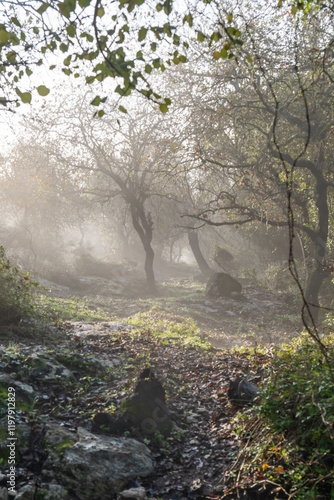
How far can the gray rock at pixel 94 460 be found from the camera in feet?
11.5

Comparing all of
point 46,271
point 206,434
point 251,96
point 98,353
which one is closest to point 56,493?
point 206,434

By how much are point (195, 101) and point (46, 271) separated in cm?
1434

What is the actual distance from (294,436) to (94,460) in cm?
206

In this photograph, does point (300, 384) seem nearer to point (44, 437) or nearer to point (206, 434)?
point (206, 434)

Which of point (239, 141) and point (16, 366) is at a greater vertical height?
point (239, 141)

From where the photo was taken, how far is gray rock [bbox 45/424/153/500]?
11.5ft

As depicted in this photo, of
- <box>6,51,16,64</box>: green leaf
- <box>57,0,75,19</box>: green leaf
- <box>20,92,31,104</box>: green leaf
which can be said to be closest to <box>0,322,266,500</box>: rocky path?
<box>20,92,31,104</box>: green leaf

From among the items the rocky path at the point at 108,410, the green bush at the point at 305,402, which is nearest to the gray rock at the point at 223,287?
the rocky path at the point at 108,410

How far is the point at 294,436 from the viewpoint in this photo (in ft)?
11.4

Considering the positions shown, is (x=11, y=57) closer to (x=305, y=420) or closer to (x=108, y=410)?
(x=108, y=410)

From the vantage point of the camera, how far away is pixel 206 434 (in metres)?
4.80

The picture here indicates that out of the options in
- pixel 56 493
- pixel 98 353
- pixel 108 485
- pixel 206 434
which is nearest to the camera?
pixel 56 493

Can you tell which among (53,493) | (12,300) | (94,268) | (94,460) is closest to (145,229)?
(94,268)

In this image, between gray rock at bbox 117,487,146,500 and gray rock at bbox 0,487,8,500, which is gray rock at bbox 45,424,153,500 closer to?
gray rock at bbox 117,487,146,500
